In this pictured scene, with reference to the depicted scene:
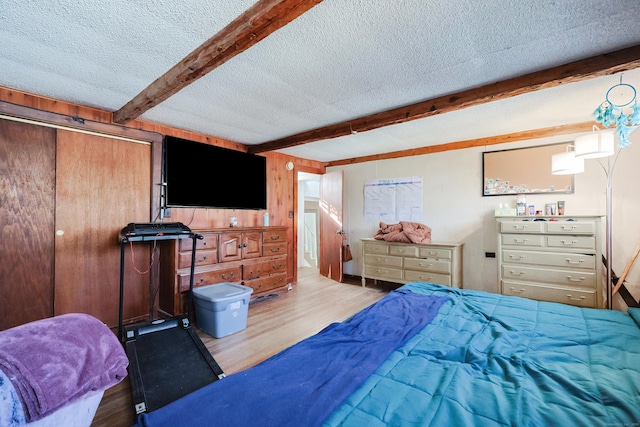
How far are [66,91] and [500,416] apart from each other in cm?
363

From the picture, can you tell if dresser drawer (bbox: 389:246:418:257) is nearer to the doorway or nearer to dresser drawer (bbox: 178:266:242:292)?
dresser drawer (bbox: 178:266:242:292)

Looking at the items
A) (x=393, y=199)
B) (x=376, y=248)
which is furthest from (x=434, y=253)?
(x=393, y=199)

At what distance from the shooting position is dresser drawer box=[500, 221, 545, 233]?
10.2 feet

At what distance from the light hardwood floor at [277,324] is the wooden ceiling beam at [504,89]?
7.15 feet

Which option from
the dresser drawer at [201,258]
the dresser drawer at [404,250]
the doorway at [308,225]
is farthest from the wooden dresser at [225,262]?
the doorway at [308,225]

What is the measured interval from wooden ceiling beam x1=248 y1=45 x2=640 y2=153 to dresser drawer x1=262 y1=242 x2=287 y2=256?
5.49ft

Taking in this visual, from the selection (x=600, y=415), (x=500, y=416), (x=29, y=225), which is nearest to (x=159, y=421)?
(x=500, y=416)

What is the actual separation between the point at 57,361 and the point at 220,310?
1767mm

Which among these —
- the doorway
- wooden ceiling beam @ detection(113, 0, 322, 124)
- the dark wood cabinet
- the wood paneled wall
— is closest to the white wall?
the wood paneled wall

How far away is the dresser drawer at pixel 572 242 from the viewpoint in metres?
2.89

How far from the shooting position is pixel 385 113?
288cm

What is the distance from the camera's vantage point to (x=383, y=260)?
434 cm

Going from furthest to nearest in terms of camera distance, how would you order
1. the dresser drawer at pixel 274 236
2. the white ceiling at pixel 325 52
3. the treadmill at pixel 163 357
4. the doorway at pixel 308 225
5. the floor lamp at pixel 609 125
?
the doorway at pixel 308 225 → the dresser drawer at pixel 274 236 → the floor lamp at pixel 609 125 → the treadmill at pixel 163 357 → the white ceiling at pixel 325 52

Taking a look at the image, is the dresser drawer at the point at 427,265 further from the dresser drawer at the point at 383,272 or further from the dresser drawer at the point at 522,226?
the dresser drawer at the point at 522,226
